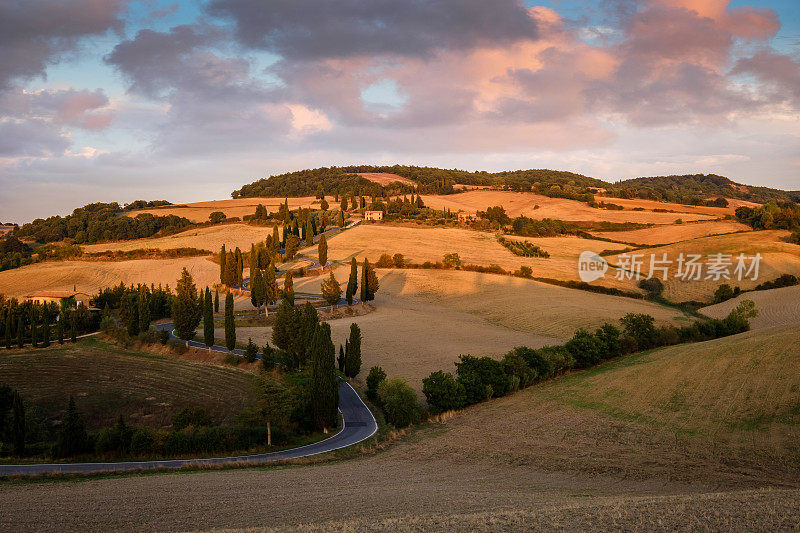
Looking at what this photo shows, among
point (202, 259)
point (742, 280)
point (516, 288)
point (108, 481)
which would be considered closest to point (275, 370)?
point (108, 481)

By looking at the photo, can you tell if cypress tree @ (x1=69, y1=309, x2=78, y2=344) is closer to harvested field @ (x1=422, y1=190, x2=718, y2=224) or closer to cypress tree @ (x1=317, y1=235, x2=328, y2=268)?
cypress tree @ (x1=317, y1=235, x2=328, y2=268)

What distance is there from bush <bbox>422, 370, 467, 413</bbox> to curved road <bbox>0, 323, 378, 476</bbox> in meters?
4.06

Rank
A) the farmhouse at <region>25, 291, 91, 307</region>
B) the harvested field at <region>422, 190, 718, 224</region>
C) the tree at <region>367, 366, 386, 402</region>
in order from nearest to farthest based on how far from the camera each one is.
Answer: the tree at <region>367, 366, 386, 402</region>, the farmhouse at <region>25, 291, 91, 307</region>, the harvested field at <region>422, 190, 718, 224</region>

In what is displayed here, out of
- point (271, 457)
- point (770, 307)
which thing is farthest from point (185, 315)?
point (770, 307)

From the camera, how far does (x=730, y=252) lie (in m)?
82.9

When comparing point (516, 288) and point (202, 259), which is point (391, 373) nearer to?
point (516, 288)

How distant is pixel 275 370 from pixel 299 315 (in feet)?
15.8

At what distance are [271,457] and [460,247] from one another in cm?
7733

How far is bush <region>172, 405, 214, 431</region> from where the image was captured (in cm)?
2769

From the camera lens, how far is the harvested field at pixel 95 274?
74.0 metres

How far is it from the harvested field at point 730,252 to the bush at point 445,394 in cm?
4840

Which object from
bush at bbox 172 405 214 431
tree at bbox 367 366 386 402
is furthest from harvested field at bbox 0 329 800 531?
bush at bbox 172 405 214 431

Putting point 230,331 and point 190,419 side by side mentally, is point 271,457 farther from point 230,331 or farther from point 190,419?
point 230,331

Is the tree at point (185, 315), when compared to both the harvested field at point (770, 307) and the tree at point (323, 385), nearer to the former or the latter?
the tree at point (323, 385)
